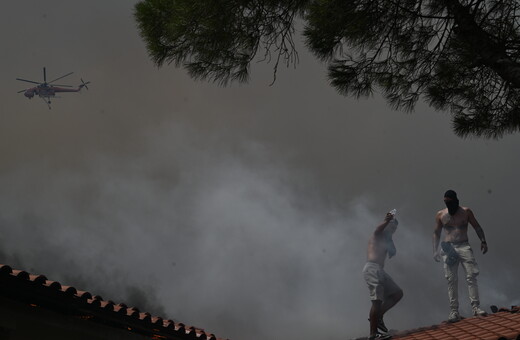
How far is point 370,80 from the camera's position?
888 cm

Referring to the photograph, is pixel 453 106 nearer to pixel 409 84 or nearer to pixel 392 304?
pixel 409 84

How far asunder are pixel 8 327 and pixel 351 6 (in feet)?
18.2

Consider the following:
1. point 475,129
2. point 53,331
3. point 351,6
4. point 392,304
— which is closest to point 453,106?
point 475,129

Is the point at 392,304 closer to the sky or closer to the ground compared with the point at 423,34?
closer to the ground

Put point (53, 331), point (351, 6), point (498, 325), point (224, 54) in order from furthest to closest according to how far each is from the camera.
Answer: point (224, 54), point (351, 6), point (498, 325), point (53, 331)

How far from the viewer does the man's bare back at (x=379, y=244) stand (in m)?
8.55

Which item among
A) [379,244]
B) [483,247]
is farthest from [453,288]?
[379,244]

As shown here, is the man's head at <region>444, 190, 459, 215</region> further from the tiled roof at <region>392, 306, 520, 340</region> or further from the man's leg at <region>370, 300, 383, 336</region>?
the man's leg at <region>370, 300, 383, 336</region>

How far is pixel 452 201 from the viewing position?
356 inches

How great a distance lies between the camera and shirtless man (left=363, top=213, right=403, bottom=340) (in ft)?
27.4

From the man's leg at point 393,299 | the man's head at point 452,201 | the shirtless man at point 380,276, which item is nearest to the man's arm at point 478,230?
the man's head at point 452,201

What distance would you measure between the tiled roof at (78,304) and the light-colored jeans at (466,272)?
13.6 ft

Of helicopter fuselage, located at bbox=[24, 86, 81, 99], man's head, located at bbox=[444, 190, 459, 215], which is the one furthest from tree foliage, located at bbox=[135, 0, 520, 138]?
helicopter fuselage, located at bbox=[24, 86, 81, 99]

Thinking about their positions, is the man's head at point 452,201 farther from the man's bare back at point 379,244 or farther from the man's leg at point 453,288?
the man's bare back at point 379,244
